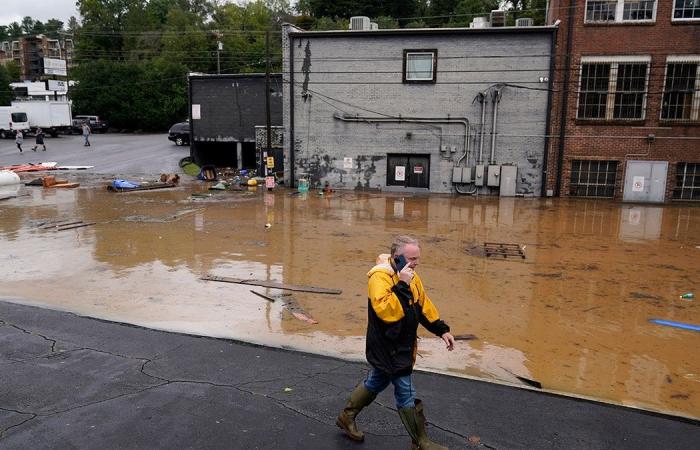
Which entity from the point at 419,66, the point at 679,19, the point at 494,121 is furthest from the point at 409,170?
the point at 679,19

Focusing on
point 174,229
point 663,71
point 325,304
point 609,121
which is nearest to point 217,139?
point 174,229

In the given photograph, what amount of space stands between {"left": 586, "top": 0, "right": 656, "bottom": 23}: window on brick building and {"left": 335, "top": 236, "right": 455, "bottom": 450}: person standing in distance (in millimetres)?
23496

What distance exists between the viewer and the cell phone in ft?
14.7

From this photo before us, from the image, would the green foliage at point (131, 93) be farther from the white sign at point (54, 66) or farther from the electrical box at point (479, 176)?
the electrical box at point (479, 176)

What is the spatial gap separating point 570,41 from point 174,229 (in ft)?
60.7

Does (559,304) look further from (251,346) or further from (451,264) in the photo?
(251,346)

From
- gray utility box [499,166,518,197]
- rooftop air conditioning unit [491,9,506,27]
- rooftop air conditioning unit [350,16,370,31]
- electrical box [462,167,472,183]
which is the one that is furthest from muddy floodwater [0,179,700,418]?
rooftop air conditioning unit [491,9,506,27]

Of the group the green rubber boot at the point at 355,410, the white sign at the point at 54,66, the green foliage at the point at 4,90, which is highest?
the white sign at the point at 54,66

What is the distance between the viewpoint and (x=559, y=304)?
32.3 ft

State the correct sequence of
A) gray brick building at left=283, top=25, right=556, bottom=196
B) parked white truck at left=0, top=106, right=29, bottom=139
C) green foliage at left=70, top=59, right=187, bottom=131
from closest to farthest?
gray brick building at left=283, top=25, right=556, bottom=196 < parked white truck at left=0, top=106, right=29, bottom=139 < green foliage at left=70, top=59, right=187, bottom=131

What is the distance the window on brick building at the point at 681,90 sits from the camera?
23.3m

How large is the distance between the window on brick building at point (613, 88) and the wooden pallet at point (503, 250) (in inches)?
499

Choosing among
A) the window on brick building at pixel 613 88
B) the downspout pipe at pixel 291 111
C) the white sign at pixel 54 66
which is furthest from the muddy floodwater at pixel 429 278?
the white sign at pixel 54 66

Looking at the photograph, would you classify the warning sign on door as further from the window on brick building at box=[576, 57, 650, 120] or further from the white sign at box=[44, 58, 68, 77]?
the white sign at box=[44, 58, 68, 77]
